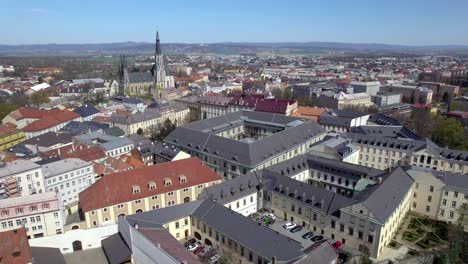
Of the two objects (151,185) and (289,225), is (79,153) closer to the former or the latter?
(151,185)

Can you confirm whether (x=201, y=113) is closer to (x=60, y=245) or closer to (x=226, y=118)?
(x=226, y=118)

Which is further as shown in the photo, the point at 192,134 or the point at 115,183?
the point at 192,134

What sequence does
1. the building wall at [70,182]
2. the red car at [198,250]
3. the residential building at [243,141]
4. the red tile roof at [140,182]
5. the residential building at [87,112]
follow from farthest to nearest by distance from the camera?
1. the residential building at [87,112]
2. the residential building at [243,141]
3. the building wall at [70,182]
4. the red tile roof at [140,182]
5. the red car at [198,250]

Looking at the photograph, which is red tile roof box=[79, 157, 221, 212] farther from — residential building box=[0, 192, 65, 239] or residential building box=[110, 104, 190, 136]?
residential building box=[110, 104, 190, 136]

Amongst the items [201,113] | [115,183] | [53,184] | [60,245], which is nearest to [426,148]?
[115,183]

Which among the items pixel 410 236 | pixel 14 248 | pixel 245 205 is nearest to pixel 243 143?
pixel 245 205

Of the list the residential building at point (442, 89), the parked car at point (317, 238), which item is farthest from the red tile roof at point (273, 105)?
the residential building at point (442, 89)

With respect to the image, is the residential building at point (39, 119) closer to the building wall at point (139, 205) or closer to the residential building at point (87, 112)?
the residential building at point (87, 112)
